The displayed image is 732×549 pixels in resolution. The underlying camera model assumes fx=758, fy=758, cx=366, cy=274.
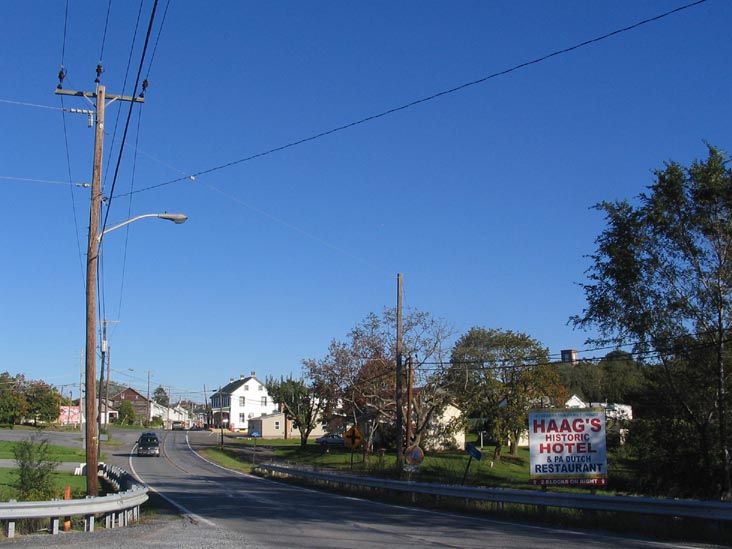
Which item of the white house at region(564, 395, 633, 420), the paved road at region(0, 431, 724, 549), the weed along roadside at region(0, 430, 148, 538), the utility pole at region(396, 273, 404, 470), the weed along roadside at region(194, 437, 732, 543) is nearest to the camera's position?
the paved road at region(0, 431, 724, 549)

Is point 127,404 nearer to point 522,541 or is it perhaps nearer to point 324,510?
point 324,510

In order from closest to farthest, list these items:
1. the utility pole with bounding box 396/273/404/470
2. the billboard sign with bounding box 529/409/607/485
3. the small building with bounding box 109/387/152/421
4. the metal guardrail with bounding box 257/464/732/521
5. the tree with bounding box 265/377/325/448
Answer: the metal guardrail with bounding box 257/464/732/521, the billboard sign with bounding box 529/409/607/485, the utility pole with bounding box 396/273/404/470, the tree with bounding box 265/377/325/448, the small building with bounding box 109/387/152/421

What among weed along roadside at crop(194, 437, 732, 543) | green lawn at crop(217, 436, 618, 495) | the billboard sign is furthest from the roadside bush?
green lawn at crop(217, 436, 618, 495)

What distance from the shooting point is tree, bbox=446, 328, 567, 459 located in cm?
5728

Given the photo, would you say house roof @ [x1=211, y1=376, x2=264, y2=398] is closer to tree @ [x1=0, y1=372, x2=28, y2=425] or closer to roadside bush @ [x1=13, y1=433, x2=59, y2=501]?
tree @ [x1=0, y1=372, x2=28, y2=425]

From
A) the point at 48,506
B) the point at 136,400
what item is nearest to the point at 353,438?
the point at 48,506

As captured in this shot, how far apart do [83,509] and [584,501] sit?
11.2 meters

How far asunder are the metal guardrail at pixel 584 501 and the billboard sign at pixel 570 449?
5.75ft

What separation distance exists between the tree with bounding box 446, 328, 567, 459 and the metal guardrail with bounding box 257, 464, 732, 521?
97.5ft

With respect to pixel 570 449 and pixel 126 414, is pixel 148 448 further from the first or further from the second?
pixel 126 414

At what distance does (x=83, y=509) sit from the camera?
15.3m

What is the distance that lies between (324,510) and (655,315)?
594 inches

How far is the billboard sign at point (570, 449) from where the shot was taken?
2175cm

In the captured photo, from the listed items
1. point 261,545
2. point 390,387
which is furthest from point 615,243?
point 390,387
